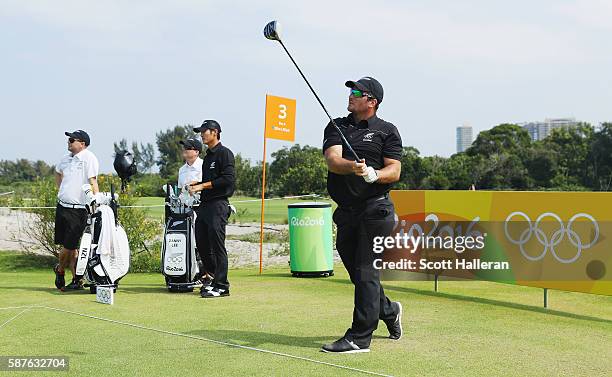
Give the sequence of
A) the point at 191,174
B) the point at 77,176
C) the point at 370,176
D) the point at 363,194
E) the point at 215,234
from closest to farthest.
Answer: the point at 370,176 < the point at 363,194 < the point at 215,234 < the point at 77,176 < the point at 191,174

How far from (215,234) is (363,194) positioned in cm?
347

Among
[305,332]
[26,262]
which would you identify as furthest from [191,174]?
[26,262]

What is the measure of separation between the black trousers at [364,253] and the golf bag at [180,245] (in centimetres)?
387

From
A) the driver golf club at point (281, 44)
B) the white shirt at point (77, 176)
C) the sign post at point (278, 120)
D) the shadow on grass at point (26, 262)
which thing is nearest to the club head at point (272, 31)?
the driver golf club at point (281, 44)

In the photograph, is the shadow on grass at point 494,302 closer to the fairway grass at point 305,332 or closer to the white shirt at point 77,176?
the fairway grass at point 305,332

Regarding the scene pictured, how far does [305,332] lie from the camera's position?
6594 mm

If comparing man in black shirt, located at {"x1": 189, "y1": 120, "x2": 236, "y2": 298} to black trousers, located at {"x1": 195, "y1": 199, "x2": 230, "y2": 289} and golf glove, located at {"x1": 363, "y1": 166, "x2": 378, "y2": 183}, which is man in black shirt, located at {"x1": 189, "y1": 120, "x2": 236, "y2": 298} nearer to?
black trousers, located at {"x1": 195, "y1": 199, "x2": 230, "y2": 289}

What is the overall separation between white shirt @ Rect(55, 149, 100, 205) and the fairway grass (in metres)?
1.22

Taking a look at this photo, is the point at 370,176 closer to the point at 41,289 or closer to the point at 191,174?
the point at 191,174

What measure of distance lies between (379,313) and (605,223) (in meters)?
2.97

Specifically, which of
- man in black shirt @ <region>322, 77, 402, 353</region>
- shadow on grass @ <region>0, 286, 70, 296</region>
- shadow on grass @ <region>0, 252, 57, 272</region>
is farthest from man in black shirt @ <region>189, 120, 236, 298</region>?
shadow on grass @ <region>0, 252, 57, 272</region>

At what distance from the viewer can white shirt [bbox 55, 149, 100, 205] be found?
9461mm

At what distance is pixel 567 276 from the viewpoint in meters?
Answer: 7.98

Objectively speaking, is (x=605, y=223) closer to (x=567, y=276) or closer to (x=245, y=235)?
(x=567, y=276)
